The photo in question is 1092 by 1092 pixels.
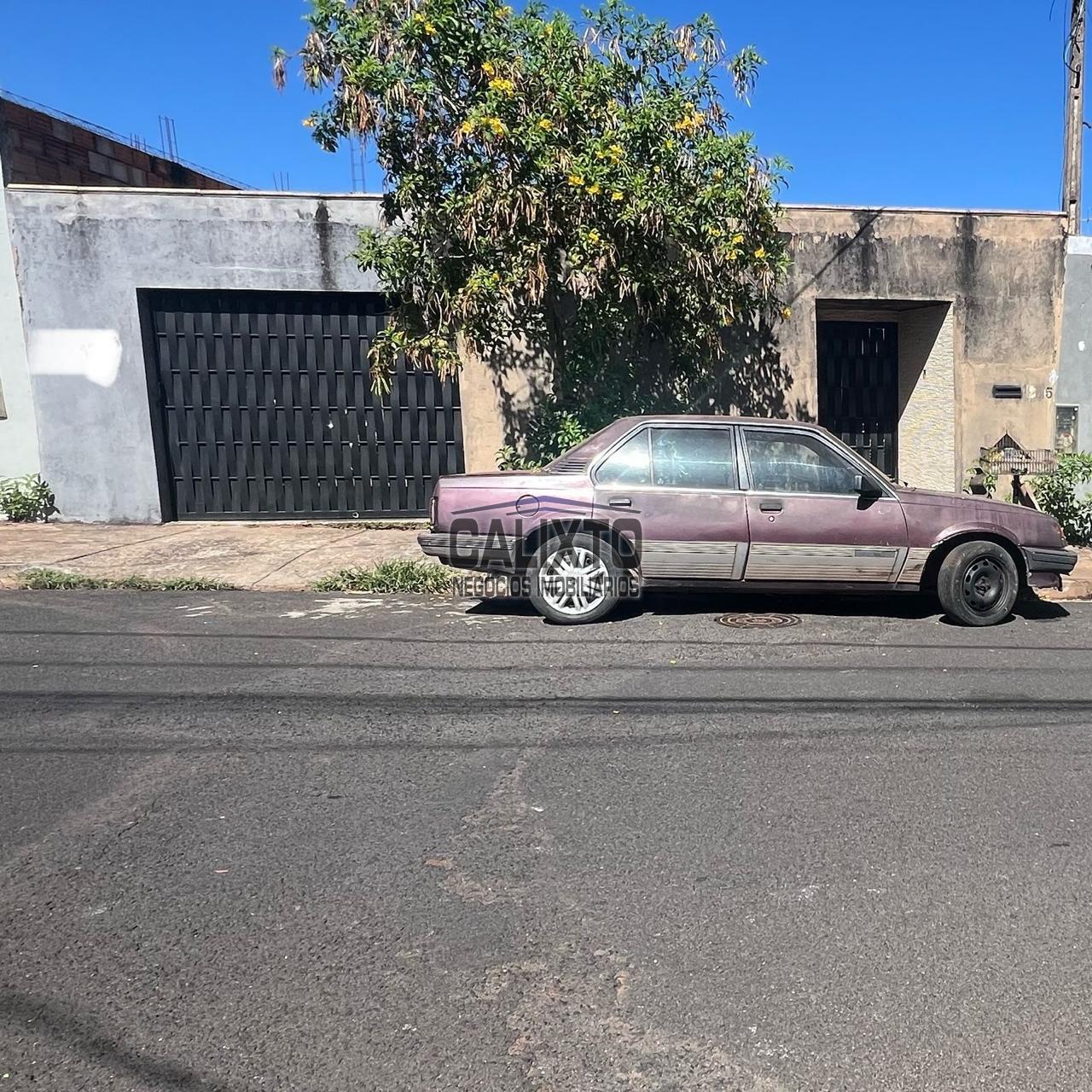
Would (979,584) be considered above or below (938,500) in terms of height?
below

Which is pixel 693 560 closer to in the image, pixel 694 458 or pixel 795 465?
pixel 694 458

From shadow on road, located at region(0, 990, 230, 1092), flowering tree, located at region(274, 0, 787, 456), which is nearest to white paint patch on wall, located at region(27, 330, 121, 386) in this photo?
flowering tree, located at region(274, 0, 787, 456)

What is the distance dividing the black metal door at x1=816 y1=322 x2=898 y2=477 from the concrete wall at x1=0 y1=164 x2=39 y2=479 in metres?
10.9

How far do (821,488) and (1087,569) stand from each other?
4039 mm

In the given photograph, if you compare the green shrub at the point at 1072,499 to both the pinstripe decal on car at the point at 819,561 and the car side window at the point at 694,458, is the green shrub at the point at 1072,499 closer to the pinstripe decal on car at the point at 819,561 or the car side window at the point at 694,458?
the pinstripe decal on car at the point at 819,561

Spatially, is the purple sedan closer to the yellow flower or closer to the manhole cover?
the manhole cover

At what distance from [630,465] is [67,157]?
10249 millimetres

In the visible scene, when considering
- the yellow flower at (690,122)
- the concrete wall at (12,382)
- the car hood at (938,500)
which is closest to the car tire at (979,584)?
the car hood at (938,500)

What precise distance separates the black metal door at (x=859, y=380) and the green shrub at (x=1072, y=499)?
139 inches

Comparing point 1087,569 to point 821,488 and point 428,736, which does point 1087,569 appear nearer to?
point 821,488

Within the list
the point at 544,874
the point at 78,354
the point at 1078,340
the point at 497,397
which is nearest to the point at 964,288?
the point at 1078,340

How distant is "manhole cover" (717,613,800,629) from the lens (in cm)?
743

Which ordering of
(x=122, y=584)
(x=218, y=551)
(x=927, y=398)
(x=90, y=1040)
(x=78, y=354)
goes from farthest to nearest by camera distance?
(x=927, y=398), (x=78, y=354), (x=218, y=551), (x=122, y=584), (x=90, y=1040)

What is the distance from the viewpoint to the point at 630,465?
7406 millimetres
